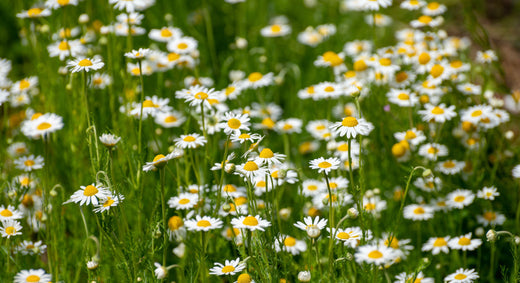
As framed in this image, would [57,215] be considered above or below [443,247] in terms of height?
above

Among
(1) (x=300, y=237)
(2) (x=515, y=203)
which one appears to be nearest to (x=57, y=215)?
(1) (x=300, y=237)

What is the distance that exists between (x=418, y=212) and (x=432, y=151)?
31 cm

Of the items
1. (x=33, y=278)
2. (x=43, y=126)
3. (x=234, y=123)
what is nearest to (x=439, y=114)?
(x=234, y=123)

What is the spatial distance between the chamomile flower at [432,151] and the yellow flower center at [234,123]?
103 centimetres

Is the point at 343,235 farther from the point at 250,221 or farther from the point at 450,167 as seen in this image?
the point at 450,167

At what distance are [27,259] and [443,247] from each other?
1879 mm

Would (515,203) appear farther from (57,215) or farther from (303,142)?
(57,215)

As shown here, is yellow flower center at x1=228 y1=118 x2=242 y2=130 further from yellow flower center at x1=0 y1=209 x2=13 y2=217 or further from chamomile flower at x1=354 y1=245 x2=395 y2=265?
yellow flower center at x1=0 y1=209 x2=13 y2=217

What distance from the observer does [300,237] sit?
8.39 feet

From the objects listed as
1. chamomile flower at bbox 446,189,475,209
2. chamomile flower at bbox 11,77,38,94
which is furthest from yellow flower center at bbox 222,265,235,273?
chamomile flower at bbox 11,77,38,94

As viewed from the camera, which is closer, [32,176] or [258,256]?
[258,256]

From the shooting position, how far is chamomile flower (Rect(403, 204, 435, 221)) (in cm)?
260

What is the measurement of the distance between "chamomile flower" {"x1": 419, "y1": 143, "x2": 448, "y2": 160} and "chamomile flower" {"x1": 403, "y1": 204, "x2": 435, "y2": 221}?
0.24 metres

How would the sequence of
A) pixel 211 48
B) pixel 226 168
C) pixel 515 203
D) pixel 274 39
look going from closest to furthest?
pixel 226 168, pixel 515 203, pixel 211 48, pixel 274 39
